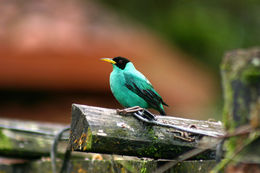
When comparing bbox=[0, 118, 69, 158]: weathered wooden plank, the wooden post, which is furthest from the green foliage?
the wooden post

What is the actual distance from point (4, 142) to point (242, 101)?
2.62m

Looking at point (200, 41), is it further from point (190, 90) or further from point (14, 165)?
point (14, 165)

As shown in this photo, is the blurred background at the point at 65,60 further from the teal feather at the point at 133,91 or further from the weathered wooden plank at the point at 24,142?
the weathered wooden plank at the point at 24,142

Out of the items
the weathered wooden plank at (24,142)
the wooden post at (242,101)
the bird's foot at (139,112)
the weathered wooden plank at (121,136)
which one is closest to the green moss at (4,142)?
the weathered wooden plank at (24,142)

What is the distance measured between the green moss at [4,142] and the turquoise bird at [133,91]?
970mm

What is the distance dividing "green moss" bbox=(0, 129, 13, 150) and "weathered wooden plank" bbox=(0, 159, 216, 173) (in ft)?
0.80

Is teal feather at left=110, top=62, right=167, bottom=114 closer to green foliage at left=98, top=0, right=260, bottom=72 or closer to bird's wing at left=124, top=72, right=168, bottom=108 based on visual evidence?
bird's wing at left=124, top=72, right=168, bottom=108

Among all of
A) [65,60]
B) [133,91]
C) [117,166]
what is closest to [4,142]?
[133,91]

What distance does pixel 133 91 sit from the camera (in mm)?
4133

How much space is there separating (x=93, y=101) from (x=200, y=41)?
9.54m

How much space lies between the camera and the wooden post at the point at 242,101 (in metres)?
1.60

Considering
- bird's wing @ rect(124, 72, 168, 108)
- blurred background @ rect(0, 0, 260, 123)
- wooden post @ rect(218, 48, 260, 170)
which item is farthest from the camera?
blurred background @ rect(0, 0, 260, 123)

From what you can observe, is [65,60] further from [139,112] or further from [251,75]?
[251,75]

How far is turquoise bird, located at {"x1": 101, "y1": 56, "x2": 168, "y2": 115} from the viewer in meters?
3.98
